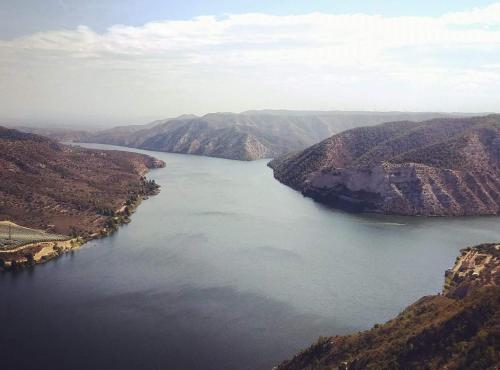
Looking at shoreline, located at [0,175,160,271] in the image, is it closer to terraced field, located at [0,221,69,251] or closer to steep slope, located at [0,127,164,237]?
steep slope, located at [0,127,164,237]

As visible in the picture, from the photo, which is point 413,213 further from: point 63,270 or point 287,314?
point 63,270

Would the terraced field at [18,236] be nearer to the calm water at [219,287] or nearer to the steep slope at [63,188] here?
the steep slope at [63,188]

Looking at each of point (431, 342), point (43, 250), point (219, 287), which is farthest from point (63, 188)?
point (431, 342)

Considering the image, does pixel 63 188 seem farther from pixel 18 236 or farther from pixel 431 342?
pixel 431 342

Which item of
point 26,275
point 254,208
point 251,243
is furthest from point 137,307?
point 254,208

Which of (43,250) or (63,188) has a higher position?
(63,188)
